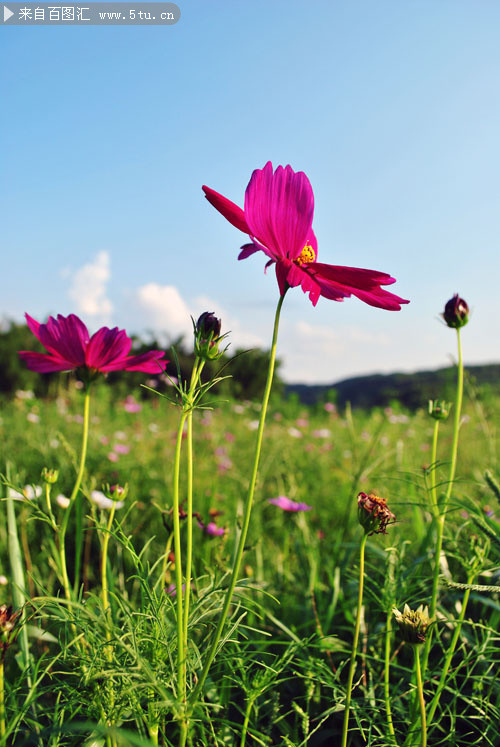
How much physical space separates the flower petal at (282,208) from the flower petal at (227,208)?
0.04 meters

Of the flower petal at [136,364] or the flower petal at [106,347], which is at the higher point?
the flower petal at [106,347]

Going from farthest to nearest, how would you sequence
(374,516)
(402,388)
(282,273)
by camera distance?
(402,388)
(374,516)
(282,273)

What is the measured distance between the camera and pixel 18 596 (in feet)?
2.75

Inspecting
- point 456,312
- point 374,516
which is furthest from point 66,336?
point 456,312

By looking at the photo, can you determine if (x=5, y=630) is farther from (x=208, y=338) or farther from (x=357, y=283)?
(x=357, y=283)

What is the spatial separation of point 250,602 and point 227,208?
0.50 meters

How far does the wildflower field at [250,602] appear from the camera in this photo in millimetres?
573

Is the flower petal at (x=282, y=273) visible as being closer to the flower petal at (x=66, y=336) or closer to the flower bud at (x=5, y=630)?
the flower petal at (x=66, y=336)

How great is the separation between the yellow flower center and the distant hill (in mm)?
712

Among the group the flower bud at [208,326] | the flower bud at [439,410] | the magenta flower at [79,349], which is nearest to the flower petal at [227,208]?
the flower bud at [208,326]

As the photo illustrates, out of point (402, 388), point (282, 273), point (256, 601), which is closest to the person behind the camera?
point (282, 273)

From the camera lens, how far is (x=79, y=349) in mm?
734

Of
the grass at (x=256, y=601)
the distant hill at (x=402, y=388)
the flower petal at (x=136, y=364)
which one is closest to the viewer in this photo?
the grass at (x=256, y=601)

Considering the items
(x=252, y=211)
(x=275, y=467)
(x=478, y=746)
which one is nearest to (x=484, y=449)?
(x=275, y=467)
